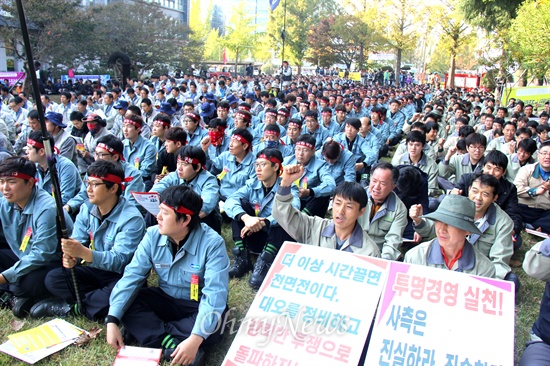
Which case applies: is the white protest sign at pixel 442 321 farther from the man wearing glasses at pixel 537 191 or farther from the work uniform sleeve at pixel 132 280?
the man wearing glasses at pixel 537 191

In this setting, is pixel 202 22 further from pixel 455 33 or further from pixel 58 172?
pixel 58 172

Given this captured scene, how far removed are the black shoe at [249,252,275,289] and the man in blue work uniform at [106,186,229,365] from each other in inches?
38.9

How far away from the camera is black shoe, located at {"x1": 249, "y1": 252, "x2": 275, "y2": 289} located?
405 centimetres

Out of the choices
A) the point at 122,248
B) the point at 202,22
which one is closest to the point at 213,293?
the point at 122,248

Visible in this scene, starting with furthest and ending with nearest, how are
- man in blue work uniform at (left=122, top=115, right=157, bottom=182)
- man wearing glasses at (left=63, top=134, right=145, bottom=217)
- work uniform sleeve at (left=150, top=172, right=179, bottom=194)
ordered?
1. man in blue work uniform at (left=122, top=115, right=157, bottom=182)
2. man wearing glasses at (left=63, top=134, right=145, bottom=217)
3. work uniform sleeve at (left=150, top=172, right=179, bottom=194)

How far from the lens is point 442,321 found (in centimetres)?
221

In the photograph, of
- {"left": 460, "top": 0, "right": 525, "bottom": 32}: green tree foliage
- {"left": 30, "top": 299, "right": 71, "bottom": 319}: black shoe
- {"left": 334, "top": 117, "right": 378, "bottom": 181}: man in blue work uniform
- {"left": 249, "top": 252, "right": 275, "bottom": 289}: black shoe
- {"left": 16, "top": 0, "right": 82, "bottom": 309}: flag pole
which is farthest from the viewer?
{"left": 460, "top": 0, "right": 525, "bottom": 32}: green tree foliage

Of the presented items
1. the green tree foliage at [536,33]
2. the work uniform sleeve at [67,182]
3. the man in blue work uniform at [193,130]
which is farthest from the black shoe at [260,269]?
the green tree foliage at [536,33]

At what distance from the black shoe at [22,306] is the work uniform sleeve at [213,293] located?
170cm

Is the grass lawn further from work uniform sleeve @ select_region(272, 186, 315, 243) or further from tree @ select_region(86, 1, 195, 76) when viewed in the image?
tree @ select_region(86, 1, 195, 76)

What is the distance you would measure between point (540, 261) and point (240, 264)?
8.79 ft

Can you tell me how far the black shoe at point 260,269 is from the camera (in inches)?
159

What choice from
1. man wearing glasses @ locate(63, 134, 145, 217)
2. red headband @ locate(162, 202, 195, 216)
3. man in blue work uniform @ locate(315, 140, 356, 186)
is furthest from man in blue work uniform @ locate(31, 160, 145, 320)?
man in blue work uniform @ locate(315, 140, 356, 186)

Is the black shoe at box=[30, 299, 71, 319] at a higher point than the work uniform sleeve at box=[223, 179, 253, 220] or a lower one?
lower
